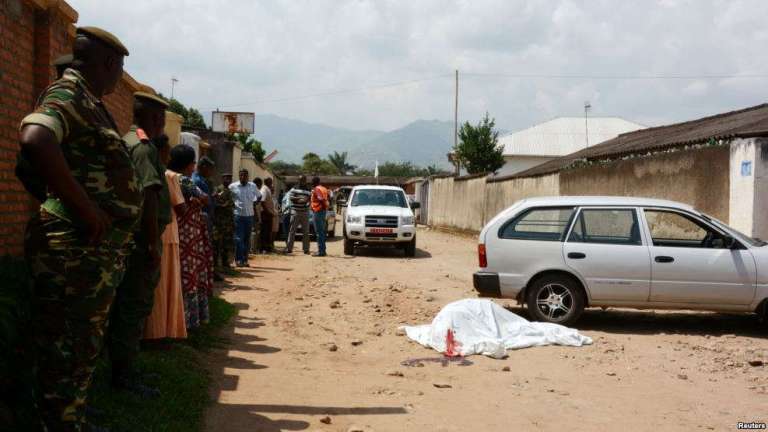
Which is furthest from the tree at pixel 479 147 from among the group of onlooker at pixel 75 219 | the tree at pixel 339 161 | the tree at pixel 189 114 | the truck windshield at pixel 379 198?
the tree at pixel 339 161

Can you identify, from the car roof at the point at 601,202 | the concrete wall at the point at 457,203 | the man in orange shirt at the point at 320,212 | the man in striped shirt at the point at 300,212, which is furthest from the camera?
the concrete wall at the point at 457,203

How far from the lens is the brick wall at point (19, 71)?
545 centimetres

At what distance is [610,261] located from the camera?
Answer: 8156mm

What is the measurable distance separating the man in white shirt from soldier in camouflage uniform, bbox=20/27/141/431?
9.70 m

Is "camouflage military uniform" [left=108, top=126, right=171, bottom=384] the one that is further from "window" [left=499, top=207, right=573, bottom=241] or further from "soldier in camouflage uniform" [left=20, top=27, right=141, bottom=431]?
"window" [left=499, top=207, right=573, bottom=241]

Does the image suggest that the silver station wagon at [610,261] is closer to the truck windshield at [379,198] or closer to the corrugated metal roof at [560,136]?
the truck windshield at [379,198]

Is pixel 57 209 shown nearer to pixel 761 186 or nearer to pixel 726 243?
pixel 726 243

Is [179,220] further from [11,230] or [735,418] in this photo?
[735,418]

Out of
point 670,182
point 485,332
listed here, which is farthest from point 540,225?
point 670,182

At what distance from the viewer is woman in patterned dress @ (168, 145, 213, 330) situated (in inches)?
244

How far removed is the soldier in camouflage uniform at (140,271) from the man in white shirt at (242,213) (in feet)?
26.9

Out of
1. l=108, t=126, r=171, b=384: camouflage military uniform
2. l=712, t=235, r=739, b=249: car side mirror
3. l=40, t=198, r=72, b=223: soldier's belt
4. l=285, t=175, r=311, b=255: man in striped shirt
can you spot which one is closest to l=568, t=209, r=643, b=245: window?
l=712, t=235, r=739, b=249: car side mirror

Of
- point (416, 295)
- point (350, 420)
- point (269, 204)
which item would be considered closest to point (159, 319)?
point (350, 420)

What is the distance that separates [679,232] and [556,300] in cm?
498
